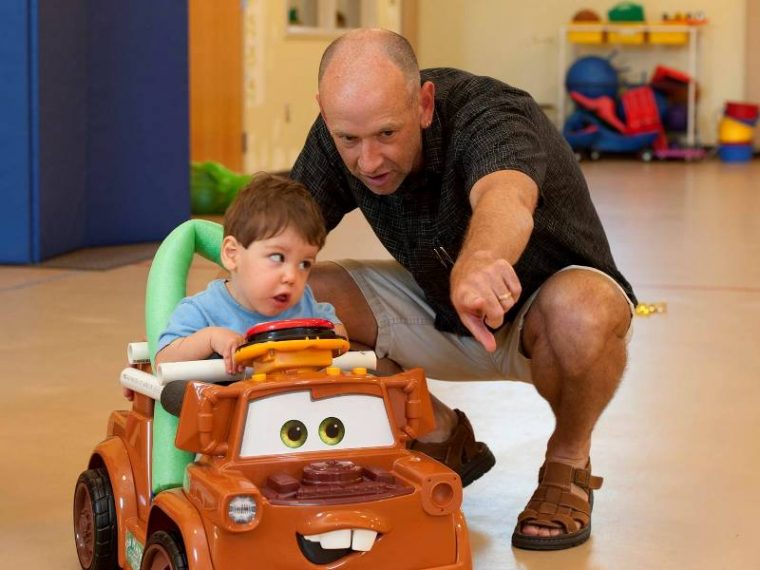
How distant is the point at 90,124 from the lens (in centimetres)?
527

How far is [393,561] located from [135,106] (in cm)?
423

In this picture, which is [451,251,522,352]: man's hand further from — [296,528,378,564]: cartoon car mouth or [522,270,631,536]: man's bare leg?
[522,270,631,536]: man's bare leg

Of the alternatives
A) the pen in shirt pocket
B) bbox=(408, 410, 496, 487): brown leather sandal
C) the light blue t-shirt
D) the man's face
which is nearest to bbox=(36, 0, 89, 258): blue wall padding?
bbox=(408, 410, 496, 487): brown leather sandal

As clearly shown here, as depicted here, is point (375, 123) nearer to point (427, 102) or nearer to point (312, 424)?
point (427, 102)

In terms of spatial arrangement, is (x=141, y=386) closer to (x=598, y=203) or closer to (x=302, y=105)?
(x=598, y=203)

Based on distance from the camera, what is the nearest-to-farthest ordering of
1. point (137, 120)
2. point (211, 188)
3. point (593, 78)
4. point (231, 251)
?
point (231, 251) < point (137, 120) < point (211, 188) < point (593, 78)

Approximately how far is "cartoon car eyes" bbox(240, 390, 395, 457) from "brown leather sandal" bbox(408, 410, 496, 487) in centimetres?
75

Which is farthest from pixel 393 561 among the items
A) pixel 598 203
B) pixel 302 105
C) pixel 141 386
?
pixel 302 105

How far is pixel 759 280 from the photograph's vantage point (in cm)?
471

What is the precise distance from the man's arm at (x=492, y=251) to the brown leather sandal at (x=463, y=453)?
2.00 ft

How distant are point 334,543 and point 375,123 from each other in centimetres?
67

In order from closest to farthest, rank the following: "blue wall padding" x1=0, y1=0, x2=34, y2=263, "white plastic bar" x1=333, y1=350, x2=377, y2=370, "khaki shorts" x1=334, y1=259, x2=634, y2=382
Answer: "white plastic bar" x1=333, y1=350, x2=377, y2=370
"khaki shorts" x1=334, y1=259, x2=634, y2=382
"blue wall padding" x1=0, y1=0, x2=34, y2=263

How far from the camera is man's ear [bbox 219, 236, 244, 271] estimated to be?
175cm

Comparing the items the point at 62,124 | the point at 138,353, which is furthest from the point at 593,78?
the point at 138,353
